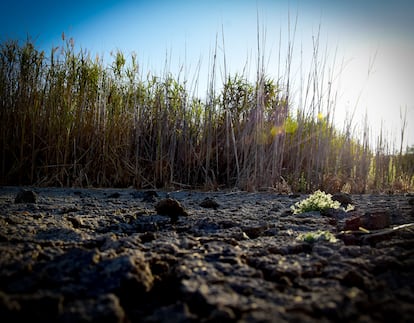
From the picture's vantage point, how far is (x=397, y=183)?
383 cm

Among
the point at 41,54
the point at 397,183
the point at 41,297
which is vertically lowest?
the point at 41,297

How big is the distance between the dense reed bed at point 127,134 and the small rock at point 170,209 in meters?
1.39

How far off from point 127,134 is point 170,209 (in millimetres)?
1929

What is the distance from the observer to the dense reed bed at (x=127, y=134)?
2752 millimetres

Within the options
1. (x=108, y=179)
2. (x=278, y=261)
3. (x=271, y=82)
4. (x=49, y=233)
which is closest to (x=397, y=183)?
(x=271, y=82)

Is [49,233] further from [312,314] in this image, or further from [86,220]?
[312,314]

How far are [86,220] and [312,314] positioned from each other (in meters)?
0.95

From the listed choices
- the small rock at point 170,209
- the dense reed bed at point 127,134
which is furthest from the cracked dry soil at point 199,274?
the dense reed bed at point 127,134

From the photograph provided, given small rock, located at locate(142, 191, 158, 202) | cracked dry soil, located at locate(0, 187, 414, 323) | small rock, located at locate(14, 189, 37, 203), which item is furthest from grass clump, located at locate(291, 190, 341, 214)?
small rock, located at locate(14, 189, 37, 203)

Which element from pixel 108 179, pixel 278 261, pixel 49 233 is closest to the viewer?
pixel 278 261

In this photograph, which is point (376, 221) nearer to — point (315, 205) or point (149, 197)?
point (315, 205)

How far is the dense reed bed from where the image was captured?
9.03 ft

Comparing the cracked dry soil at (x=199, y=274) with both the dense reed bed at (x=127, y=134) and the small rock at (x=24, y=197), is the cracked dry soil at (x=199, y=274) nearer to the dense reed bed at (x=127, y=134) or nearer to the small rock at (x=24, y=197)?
the small rock at (x=24, y=197)

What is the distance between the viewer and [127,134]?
306cm
